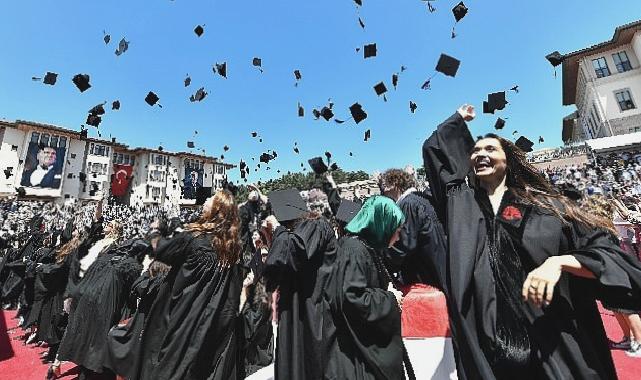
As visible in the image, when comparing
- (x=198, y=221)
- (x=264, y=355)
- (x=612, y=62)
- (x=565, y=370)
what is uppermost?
(x=612, y=62)

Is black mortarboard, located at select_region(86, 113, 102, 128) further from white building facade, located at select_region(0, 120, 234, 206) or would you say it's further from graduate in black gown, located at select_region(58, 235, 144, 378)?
white building facade, located at select_region(0, 120, 234, 206)

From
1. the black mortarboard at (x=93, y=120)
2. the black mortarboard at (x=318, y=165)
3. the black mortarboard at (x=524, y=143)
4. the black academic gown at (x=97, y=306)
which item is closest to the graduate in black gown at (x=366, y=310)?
the black mortarboard at (x=524, y=143)

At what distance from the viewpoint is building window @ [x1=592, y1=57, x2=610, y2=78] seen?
30.4 m

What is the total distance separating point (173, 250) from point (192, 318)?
0.64 meters

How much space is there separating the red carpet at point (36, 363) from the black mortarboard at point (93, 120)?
4315 mm

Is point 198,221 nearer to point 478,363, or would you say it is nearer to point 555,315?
point 478,363

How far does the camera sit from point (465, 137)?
6.81 ft

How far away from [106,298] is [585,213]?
5.14 meters

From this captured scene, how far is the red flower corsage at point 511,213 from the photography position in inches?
68.8

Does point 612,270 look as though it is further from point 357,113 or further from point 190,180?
point 190,180

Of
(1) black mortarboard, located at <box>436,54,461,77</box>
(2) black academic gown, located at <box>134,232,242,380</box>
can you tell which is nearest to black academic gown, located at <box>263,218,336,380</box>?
(2) black academic gown, located at <box>134,232,242,380</box>

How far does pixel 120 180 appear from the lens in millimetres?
50969

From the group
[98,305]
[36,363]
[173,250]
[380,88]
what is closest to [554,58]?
[380,88]

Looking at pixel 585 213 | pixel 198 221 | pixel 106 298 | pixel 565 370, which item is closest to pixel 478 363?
pixel 565 370
